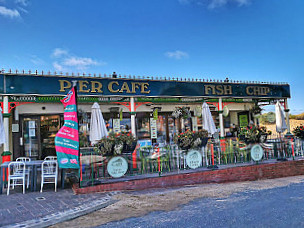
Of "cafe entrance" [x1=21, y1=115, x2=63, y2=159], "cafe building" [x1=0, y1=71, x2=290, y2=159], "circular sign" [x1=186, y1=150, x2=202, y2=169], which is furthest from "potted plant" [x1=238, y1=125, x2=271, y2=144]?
"cafe entrance" [x1=21, y1=115, x2=63, y2=159]

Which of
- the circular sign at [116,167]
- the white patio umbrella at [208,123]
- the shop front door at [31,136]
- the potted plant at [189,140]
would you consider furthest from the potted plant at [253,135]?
the shop front door at [31,136]

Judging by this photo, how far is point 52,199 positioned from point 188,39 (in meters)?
12.0

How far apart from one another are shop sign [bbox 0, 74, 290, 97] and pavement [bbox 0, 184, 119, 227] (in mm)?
3881

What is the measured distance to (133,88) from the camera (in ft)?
32.2

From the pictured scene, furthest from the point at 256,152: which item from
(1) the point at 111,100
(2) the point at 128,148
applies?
(1) the point at 111,100

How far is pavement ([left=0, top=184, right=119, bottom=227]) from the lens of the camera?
12.9ft

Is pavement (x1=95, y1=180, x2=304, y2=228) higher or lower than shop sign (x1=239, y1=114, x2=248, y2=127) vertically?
lower

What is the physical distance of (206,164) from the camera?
7375 millimetres

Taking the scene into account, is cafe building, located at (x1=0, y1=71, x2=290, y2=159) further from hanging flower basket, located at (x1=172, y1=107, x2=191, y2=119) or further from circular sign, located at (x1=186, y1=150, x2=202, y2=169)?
circular sign, located at (x1=186, y1=150, x2=202, y2=169)

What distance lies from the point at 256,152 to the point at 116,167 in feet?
16.1

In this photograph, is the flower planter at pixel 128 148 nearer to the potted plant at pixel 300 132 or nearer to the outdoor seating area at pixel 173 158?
the outdoor seating area at pixel 173 158

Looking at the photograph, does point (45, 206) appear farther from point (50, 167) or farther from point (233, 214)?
point (233, 214)

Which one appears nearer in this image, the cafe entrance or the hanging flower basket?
the cafe entrance

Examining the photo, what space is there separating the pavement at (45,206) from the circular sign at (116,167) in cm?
57
